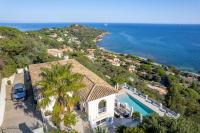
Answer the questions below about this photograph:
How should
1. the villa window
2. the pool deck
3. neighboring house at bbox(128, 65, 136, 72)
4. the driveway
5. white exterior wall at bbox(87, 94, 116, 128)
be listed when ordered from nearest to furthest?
1. the driveway
2. white exterior wall at bbox(87, 94, 116, 128)
3. the villa window
4. the pool deck
5. neighboring house at bbox(128, 65, 136, 72)

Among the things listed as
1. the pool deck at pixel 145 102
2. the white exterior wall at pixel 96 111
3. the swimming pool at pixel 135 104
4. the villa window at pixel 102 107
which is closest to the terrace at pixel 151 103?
the pool deck at pixel 145 102

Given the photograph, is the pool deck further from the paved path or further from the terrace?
the paved path

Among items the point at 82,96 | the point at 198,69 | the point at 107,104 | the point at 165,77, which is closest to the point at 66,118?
the point at 82,96

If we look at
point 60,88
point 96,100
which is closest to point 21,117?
point 60,88

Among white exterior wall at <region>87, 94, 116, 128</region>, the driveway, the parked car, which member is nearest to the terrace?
white exterior wall at <region>87, 94, 116, 128</region>

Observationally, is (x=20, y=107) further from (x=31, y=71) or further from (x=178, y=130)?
A: (x=178, y=130)

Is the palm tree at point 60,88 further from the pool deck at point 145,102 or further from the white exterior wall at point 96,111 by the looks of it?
the pool deck at point 145,102
